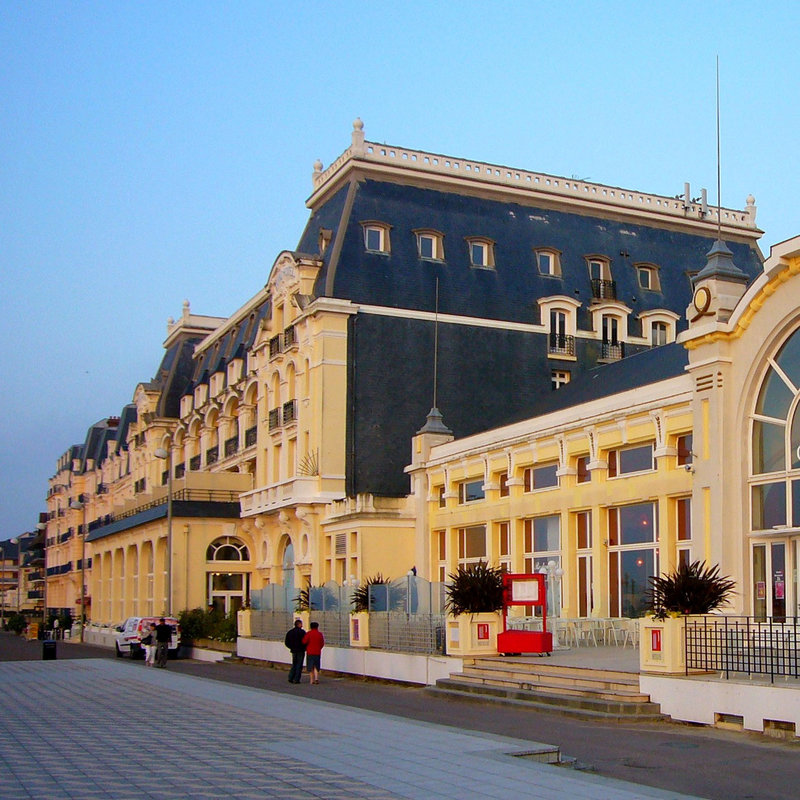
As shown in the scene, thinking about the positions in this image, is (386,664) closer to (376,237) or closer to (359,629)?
(359,629)

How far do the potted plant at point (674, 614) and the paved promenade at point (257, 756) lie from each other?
389 cm

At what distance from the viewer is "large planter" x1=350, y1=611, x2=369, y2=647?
2908cm

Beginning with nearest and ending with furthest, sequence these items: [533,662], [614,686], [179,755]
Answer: [179,755] < [614,686] < [533,662]

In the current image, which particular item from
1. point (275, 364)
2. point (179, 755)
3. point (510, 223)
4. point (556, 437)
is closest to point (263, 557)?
point (275, 364)

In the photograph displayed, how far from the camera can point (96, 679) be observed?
91.7 ft

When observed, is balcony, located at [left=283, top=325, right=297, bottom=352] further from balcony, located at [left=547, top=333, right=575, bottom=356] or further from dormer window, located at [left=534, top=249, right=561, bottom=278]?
dormer window, located at [left=534, top=249, right=561, bottom=278]

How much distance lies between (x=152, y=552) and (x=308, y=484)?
1748cm

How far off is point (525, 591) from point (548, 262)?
24567mm

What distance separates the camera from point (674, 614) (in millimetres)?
18188

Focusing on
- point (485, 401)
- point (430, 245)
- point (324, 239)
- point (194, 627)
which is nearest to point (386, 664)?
point (485, 401)

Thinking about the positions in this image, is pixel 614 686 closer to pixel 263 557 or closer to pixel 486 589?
pixel 486 589

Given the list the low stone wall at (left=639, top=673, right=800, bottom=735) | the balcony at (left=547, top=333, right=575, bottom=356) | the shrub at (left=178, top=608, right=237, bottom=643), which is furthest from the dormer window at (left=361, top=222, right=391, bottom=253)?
the low stone wall at (left=639, top=673, right=800, bottom=735)

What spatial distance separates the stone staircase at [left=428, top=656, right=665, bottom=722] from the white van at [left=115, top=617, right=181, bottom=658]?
65.9 feet

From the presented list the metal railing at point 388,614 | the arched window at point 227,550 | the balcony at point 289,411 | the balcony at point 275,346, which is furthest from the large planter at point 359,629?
the arched window at point 227,550
